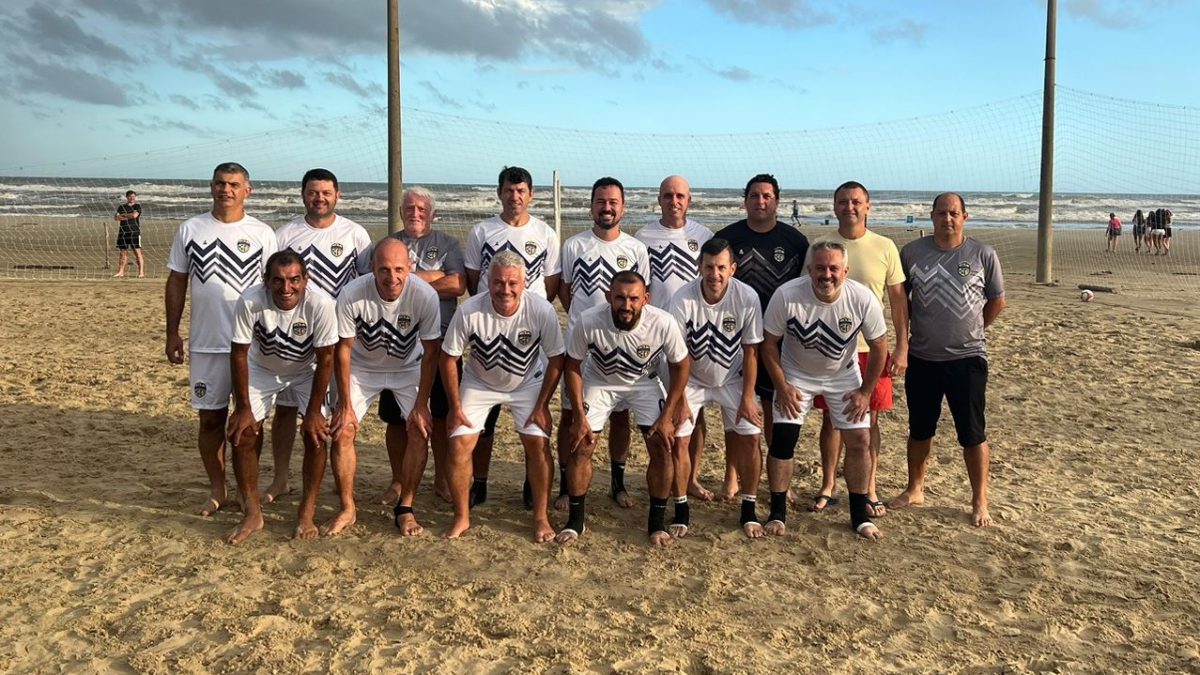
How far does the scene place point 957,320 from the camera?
476 cm

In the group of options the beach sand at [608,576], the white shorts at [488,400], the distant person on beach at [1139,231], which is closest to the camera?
the beach sand at [608,576]

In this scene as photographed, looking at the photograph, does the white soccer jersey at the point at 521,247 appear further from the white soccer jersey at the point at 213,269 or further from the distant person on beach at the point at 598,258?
the white soccer jersey at the point at 213,269

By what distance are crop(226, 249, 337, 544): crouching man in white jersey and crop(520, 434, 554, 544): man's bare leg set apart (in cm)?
105

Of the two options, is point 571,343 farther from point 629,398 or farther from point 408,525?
point 408,525

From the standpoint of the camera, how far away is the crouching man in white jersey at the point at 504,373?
14.8 feet

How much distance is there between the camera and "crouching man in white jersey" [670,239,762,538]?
15.1 ft

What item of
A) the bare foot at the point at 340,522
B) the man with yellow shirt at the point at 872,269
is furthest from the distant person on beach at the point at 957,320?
the bare foot at the point at 340,522

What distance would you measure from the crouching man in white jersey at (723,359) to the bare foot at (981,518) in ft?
3.74

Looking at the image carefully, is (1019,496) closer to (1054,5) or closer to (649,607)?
(649,607)

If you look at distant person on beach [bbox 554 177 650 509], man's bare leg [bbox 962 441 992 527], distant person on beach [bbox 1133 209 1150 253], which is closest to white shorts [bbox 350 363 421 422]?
distant person on beach [bbox 554 177 650 509]

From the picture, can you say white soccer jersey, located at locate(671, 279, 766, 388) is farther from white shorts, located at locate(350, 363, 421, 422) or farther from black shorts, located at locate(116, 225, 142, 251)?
black shorts, located at locate(116, 225, 142, 251)

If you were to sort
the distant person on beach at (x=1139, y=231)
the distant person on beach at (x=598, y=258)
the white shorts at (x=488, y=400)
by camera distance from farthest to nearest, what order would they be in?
the distant person on beach at (x=1139, y=231), the distant person on beach at (x=598, y=258), the white shorts at (x=488, y=400)

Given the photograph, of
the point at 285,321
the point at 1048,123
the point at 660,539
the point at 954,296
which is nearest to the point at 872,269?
the point at 954,296

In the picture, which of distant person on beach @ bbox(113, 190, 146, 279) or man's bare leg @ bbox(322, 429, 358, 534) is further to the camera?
distant person on beach @ bbox(113, 190, 146, 279)
